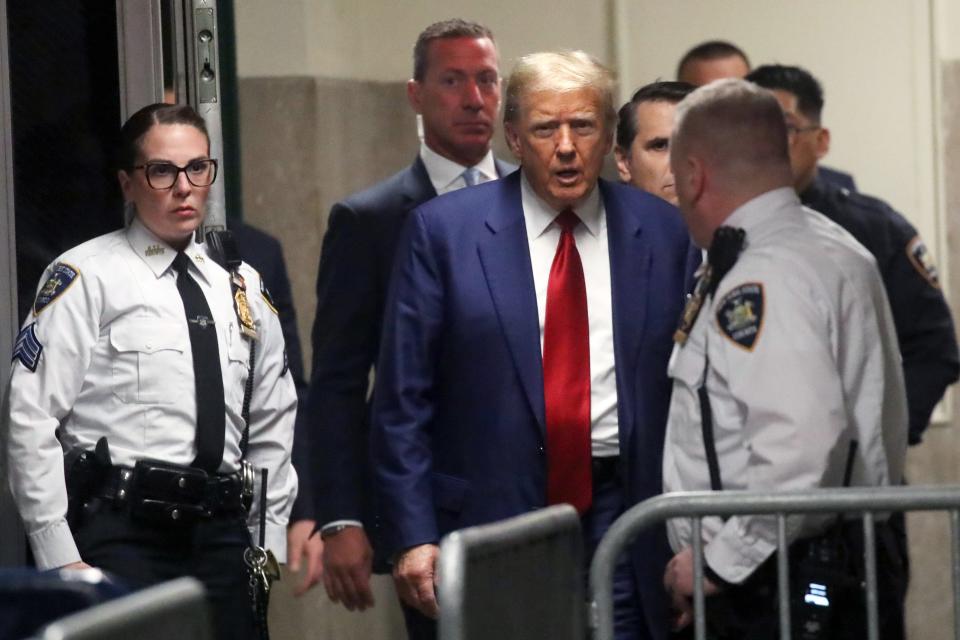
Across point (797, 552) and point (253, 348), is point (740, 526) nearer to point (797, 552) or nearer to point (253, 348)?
point (797, 552)

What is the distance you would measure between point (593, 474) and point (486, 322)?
1.19 ft

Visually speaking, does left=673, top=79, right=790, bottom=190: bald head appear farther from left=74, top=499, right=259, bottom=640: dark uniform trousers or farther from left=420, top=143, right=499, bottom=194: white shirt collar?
left=74, top=499, right=259, bottom=640: dark uniform trousers

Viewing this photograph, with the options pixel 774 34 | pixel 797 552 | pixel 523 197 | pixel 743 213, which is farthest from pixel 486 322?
pixel 774 34

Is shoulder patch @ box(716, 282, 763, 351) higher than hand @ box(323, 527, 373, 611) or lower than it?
higher

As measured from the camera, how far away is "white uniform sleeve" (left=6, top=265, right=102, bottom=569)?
3.65m

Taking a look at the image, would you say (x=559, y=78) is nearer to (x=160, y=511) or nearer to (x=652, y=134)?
(x=652, y=134)

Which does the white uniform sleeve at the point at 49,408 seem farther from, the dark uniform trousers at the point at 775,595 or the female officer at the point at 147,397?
the dark uniform trousers at the point at 775,595

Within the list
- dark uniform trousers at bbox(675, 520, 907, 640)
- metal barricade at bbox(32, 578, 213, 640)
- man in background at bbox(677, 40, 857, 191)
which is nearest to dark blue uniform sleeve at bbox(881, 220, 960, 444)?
man in background at bbox(677, 40, 857, 191)

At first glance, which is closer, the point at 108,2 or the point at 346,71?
the point at 108,2

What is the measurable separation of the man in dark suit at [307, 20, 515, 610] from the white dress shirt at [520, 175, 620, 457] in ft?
1.94

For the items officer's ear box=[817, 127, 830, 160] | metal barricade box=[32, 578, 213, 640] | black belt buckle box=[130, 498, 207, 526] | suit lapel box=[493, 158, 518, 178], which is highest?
officer's ear box=[817, 127, 830, 160]

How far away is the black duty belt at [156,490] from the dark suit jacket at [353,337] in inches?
17.9

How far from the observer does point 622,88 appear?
488cm

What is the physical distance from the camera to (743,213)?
343 centimetres
